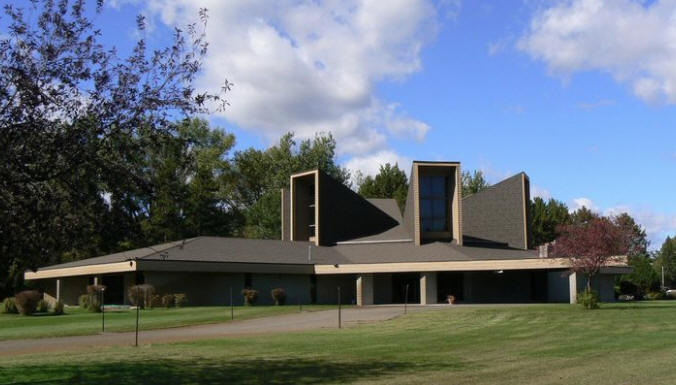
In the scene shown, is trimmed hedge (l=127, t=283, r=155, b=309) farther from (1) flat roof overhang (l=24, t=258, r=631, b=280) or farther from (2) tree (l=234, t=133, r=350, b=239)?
(2) tree (l=234, t=133, r=350, b=239)

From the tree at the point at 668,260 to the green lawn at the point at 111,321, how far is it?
10294cm

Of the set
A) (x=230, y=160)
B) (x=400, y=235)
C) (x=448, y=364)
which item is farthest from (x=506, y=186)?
(x=448, y=364)

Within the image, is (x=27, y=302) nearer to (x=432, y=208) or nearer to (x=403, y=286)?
(x=403, y=286)

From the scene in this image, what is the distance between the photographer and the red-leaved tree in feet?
124

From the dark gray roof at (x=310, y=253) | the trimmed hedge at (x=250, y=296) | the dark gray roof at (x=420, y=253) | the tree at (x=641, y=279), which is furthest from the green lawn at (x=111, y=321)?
the tree at (x=641, y=279)

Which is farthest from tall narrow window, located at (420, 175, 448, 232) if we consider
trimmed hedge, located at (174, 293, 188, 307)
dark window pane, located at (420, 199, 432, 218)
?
trimmed hedge, located at (174, 293, 188, 307)

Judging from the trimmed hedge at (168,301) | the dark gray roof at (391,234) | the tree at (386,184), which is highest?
the tree at (386,184)

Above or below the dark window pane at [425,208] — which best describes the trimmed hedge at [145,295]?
below

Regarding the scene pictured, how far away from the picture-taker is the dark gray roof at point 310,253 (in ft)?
163

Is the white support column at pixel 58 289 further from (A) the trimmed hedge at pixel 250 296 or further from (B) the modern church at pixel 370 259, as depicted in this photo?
(A) the trimmed hedge at pixel 250 296

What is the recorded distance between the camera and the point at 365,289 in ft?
177

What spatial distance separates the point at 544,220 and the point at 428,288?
35.5 meters

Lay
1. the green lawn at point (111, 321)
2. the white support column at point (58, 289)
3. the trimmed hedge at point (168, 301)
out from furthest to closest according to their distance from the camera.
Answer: the white support column at point (58, 289)
the trimmed hedge at point (168, 301)
the green lawn at point (111, 321)

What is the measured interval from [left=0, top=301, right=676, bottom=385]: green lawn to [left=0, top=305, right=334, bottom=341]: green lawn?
8.65 metres
